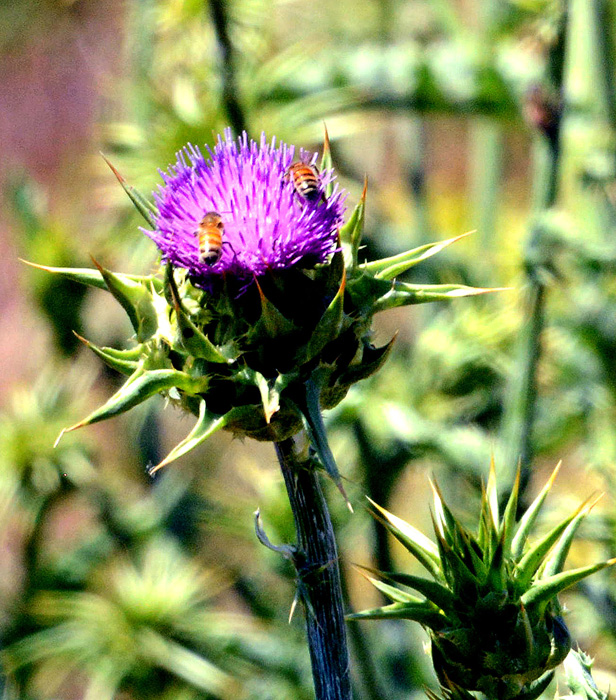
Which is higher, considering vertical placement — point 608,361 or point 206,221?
point 608,361

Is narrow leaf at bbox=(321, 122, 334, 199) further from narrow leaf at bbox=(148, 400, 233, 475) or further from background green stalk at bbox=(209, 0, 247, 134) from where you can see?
background green stalk at bbox=(209, 0, 247, 134)

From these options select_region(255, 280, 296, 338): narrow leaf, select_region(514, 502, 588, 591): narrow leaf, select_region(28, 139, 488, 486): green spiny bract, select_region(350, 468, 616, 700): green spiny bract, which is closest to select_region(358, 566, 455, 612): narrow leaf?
select_region(350, 468, 616, 700): green spiny bract

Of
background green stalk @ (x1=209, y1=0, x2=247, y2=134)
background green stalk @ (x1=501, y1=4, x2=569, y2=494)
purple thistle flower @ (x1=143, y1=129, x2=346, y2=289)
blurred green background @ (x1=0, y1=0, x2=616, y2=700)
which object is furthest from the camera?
background green stalk @ (x1=209, y1=0, x2=247, y2=134)

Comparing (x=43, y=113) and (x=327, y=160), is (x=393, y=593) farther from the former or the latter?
(x=43, y=113)

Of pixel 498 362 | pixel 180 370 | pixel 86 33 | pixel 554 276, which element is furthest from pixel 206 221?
pixel 86 33

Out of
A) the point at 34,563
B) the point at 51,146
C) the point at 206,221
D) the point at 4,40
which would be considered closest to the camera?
the point at 206,221

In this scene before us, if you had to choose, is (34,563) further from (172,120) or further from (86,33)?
(86,33)

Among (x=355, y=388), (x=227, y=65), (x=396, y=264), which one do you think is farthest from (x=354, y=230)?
(x=227, y=65)

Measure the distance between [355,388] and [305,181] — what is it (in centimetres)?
156

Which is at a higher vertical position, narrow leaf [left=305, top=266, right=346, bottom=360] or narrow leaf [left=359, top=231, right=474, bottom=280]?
narrow leaf [left=359, top=231, right=474, bottom=280]

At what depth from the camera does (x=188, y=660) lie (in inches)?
145

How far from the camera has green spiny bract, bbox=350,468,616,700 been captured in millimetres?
1776

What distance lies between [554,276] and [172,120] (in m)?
1.59

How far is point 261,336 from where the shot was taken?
1.92m
